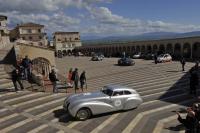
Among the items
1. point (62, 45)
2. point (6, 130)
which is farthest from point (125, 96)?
point (62, 45)

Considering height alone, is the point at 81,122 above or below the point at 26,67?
below

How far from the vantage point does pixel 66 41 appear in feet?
399

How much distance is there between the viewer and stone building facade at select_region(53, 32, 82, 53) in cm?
11829

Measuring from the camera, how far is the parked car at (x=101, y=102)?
1465 centimetres

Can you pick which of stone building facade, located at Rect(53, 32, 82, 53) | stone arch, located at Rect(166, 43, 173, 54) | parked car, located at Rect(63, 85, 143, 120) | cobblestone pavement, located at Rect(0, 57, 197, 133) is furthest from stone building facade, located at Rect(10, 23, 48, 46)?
parked car, located at Rect(63, 85, 143, 120)

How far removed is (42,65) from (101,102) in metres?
14.0

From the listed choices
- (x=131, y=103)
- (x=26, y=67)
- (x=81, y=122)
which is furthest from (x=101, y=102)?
(x=26, y=67)

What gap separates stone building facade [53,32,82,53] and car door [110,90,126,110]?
102m

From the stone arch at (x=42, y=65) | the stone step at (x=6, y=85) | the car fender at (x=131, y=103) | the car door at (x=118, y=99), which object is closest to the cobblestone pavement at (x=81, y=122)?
the car fender at (x=131, y=103)

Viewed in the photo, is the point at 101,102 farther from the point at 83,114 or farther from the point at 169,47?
the point at 169,47

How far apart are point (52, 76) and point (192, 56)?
147 ft

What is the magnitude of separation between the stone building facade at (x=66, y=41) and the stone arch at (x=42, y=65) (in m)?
88.2

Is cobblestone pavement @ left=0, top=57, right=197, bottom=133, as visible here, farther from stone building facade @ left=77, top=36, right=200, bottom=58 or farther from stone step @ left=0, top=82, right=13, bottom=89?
stone building facade @ left=77, top=36, right=200, bottom=58

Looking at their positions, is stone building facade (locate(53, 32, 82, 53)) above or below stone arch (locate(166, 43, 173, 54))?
above
